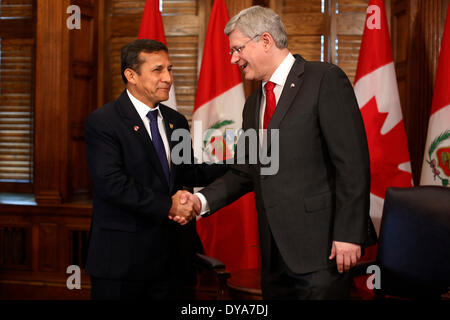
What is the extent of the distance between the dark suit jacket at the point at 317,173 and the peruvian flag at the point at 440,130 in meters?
1.62

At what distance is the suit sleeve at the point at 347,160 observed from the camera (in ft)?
5.32

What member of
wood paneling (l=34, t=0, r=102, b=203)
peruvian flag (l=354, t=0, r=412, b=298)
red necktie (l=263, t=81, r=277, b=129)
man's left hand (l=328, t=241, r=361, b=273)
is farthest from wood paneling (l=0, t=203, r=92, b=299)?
man's left hand (l=328, t=241, r=361, b=273)

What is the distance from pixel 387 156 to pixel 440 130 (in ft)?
A: 1.25

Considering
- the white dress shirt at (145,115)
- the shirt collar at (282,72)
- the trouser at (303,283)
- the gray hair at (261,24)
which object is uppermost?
the gray hair at (261,24)

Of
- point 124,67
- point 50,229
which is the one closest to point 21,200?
point 50,229

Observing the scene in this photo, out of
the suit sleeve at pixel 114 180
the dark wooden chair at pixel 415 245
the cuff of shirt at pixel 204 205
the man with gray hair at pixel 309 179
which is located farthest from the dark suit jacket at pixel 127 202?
the dark wooden chair at pixel 415 245

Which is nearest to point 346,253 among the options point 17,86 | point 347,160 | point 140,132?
point 347,160

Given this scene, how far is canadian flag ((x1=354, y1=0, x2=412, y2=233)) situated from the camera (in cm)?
321

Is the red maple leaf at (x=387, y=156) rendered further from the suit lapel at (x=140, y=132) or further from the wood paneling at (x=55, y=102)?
the wood paneling at (x=55, y=102)

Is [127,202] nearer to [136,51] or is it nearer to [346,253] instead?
[136,51]

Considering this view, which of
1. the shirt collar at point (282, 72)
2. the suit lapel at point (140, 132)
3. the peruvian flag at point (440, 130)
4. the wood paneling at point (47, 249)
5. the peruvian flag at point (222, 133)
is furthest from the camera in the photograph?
the wood paneling at point (47, 249)

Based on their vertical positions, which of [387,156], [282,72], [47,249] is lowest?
[47,249]

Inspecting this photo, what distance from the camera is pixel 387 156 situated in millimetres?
3209

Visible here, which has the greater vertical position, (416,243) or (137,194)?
(137,194)
